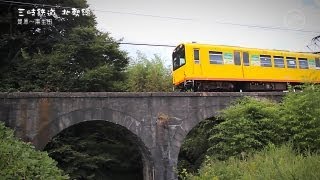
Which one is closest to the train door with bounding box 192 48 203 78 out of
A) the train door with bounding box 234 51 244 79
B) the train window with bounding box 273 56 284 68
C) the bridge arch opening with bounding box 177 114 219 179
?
the train door with bounding box 234 51 244 79

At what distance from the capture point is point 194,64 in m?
16.6

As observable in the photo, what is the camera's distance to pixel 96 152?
1697 centimetres

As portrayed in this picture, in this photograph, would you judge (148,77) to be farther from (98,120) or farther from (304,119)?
(304,119)

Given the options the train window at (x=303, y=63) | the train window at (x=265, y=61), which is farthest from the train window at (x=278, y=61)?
the train window at (x=303, y=63)

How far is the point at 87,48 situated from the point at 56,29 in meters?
3.00

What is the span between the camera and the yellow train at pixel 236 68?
1677 centimetres

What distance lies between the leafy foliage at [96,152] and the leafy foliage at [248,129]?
12.9ft

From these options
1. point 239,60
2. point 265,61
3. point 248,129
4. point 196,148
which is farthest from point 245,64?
point 248,129

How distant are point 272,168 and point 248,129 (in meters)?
4.60

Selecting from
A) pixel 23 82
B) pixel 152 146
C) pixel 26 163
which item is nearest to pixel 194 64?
pixel 152 146

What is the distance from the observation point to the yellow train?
16.8 metres

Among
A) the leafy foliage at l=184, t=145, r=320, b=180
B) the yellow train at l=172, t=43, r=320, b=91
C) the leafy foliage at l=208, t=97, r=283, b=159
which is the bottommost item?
the leafy foliage at l=184, t=145, r=320, b=180

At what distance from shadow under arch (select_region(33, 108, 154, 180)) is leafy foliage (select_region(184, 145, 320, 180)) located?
370 cm

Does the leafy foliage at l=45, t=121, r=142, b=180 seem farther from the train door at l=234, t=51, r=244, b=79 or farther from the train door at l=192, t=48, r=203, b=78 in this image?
the train door at l=234, t=51, r=244, b=79
